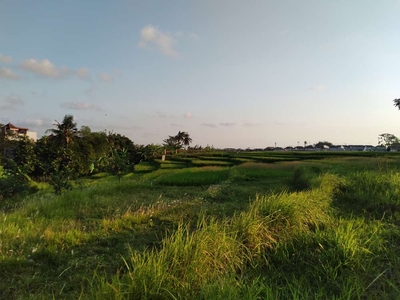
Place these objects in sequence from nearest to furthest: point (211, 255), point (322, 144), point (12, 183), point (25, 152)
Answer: point (211, 255) → point (12, 183) → point (25, 152) → point (322, 144)

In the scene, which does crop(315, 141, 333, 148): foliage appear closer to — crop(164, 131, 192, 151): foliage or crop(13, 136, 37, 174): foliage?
crop(164, 131, 192, 151): foliage

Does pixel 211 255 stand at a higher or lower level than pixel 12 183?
higher

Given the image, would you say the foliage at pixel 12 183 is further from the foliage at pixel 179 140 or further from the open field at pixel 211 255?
the foliage at pixel 179 140

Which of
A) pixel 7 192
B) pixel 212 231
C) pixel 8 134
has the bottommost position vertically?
pixel 7 192

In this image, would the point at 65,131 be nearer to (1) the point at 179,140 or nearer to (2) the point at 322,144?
(1) the point at 179,140

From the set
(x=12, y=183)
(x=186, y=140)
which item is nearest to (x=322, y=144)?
(x=186, y=140)

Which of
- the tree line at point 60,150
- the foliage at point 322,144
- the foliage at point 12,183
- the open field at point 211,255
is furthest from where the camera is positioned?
the foliage at point 322,144

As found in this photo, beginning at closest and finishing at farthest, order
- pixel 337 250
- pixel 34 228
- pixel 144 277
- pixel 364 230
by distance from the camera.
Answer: pixel 144 277
pixel 337 250
pixel 364 230
pixel 34 228

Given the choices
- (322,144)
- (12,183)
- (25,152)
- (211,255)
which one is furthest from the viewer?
(322,144)

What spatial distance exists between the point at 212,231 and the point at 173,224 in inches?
88.1

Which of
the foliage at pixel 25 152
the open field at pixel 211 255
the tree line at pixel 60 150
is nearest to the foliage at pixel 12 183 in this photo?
the open field at pixel 211 255

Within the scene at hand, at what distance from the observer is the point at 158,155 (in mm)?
43719

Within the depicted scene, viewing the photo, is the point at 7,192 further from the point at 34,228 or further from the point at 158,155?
the point at 158,155

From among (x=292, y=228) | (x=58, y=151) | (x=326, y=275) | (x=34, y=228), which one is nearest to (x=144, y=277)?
(x=326, y=275)
